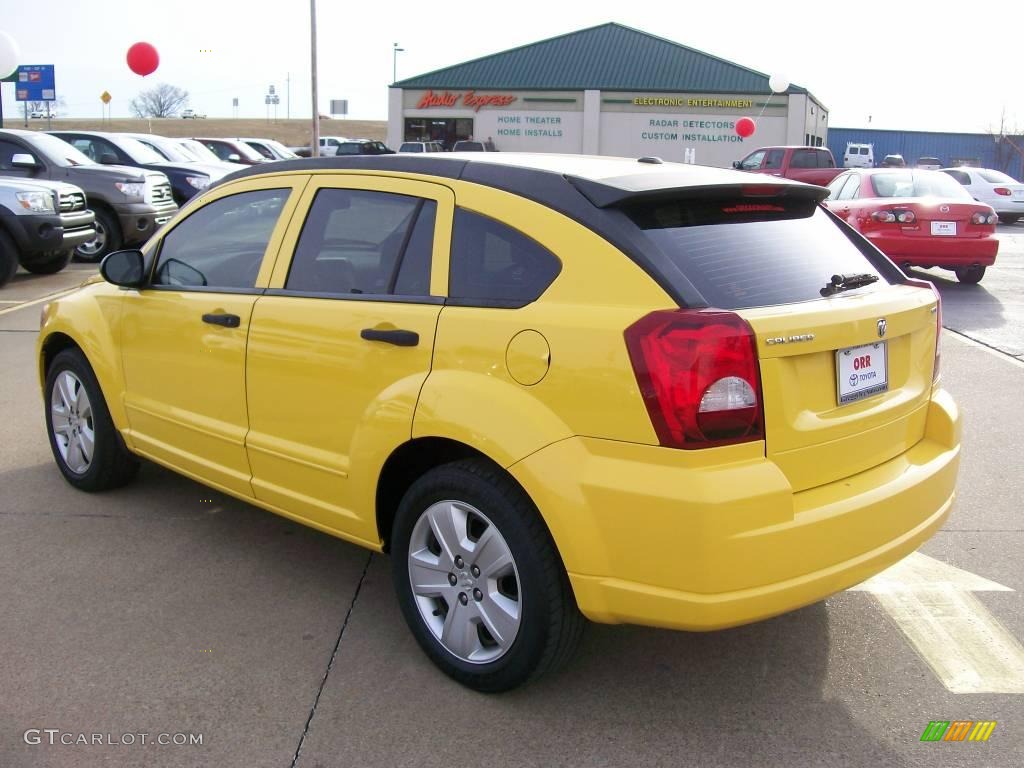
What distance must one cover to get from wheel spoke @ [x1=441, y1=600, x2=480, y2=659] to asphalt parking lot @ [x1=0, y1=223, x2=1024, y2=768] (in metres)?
0.14

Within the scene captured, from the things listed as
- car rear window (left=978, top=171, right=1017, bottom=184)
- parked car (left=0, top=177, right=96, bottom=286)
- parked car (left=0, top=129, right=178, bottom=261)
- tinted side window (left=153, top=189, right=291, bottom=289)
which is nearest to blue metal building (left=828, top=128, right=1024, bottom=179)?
car rear window (left=978, top=171, right=1017, bottom=184)

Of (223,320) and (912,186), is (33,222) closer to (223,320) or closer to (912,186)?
(223,320)

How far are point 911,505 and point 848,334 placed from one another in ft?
2.03

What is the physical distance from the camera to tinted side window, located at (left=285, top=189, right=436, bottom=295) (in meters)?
3.42

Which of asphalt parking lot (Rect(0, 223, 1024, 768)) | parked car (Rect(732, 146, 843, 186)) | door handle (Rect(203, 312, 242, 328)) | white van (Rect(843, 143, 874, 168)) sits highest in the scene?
white van (Rect(843, 143, 874, 168))

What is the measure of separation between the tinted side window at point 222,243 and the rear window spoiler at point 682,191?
148cm

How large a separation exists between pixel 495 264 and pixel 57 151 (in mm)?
13869

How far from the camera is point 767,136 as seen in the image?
4697cm

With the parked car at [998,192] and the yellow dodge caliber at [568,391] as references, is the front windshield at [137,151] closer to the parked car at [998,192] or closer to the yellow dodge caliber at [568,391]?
the yellow dodge caliber at [568,391]

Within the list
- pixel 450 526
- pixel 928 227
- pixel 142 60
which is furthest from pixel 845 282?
pixel 142 60

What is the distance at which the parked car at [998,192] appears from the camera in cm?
2523

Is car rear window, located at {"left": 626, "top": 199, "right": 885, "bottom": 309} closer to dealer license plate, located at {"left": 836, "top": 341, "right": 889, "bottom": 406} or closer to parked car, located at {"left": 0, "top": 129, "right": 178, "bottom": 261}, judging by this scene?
dealer license plate, located at {"left": 836, "top": 341, "right": 889, "bottom": 406}

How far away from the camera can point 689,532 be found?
105 inches

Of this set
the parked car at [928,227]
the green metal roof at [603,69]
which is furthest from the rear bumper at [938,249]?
the green metal roof at [603,69]
